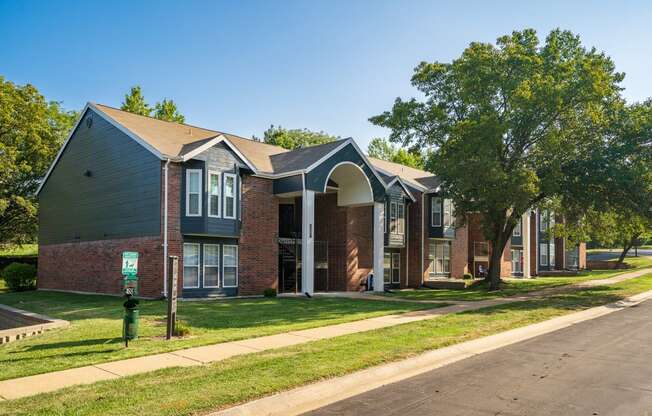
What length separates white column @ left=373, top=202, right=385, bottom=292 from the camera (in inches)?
1120

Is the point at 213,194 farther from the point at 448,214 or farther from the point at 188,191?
the point at 448,214

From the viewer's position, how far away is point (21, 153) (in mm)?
36125

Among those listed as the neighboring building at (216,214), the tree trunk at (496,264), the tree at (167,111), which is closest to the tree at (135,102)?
the tree at (167,111)

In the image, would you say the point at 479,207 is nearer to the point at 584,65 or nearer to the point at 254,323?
the point at 584,65

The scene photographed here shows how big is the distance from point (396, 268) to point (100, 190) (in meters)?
17.1

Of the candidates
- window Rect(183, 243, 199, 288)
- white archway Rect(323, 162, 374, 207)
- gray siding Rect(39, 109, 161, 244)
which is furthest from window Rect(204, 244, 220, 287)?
white archway Rect(323, 162, 374, 207)

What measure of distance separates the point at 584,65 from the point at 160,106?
37710 millimetres

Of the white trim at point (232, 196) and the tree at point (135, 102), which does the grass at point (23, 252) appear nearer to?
the tree at point (135, 102)

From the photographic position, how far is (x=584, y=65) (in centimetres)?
2362

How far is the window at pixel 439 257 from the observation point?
113ft

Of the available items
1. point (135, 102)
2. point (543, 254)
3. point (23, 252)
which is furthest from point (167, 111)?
point (543, 254)

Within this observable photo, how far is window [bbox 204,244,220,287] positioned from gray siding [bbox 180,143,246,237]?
3.16 ft

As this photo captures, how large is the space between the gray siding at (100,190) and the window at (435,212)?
17.9 metres

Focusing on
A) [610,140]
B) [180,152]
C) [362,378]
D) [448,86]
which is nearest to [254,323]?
[362,378]
